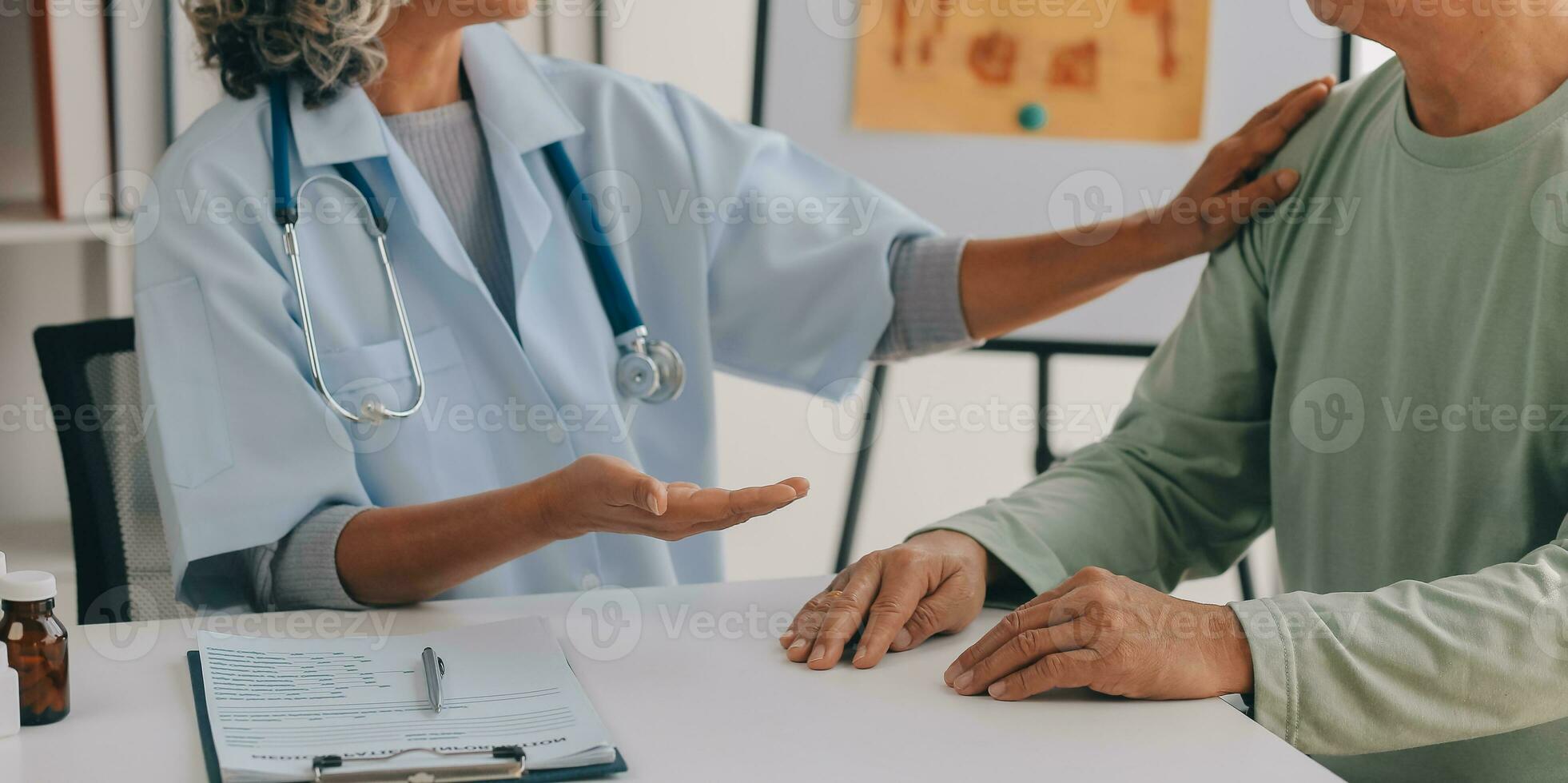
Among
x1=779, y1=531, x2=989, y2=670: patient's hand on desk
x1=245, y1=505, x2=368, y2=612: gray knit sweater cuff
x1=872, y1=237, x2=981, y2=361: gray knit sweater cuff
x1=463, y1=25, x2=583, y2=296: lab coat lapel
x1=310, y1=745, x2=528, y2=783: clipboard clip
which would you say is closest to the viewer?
x1=310, y1=745, x2=528, y2=783: clipboard clip

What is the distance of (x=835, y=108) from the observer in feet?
6.92

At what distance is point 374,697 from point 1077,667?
470mm

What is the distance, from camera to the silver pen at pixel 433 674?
0.90 m

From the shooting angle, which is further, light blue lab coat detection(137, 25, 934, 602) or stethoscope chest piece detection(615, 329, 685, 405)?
stethoscope chest piece detection(615, 329, 685, 405)

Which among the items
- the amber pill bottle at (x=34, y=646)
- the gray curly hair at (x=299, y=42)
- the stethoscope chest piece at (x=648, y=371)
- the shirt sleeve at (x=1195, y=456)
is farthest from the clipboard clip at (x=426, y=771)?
the gray curly hair at (x=299, y=42)

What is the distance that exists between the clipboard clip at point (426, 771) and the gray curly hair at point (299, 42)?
2.68 ft

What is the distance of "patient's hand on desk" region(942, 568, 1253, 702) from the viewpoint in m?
0.93

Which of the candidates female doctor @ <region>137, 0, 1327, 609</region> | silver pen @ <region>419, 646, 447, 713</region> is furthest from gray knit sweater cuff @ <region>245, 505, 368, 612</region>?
silver pen @ <region>419, 646, 447, 713</region>

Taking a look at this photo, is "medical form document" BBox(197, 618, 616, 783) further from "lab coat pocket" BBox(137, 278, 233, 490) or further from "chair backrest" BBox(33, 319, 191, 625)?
"chair backrest" BBox(33, 319, 191, 625)

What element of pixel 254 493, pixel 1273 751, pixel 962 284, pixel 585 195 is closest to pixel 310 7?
pixel 585 195

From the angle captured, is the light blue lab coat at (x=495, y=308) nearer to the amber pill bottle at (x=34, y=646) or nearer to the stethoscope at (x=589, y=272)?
the stethoscope at (x=589, y=272)

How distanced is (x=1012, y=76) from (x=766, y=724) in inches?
56.7

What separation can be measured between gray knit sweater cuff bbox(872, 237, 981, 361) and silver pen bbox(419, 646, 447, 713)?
30.9 inches

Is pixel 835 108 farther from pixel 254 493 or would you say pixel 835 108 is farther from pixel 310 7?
pixel 254 493
